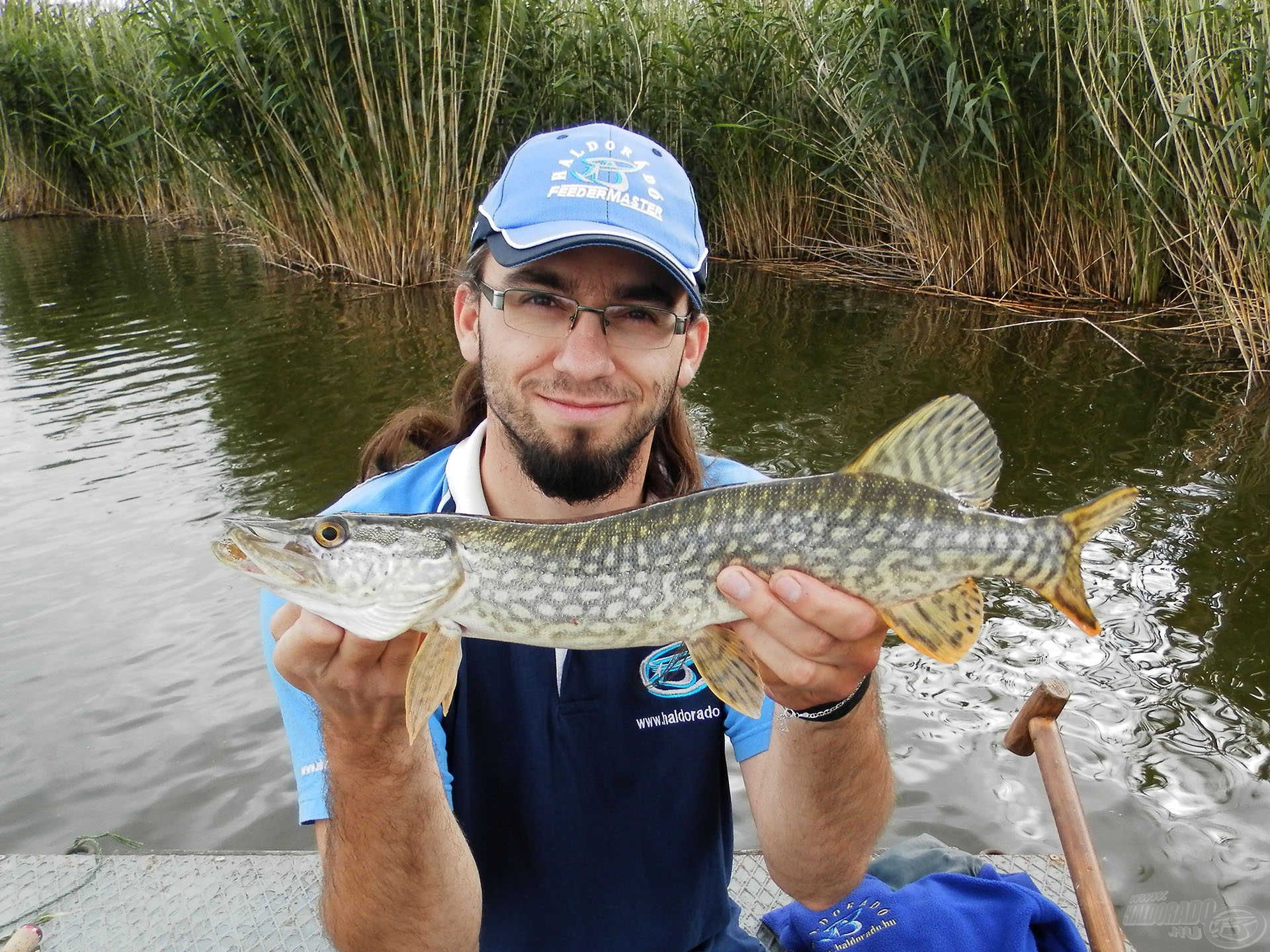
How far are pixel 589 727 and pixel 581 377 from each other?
2.30 ft

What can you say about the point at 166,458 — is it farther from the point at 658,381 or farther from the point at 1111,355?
the point at 1111,355

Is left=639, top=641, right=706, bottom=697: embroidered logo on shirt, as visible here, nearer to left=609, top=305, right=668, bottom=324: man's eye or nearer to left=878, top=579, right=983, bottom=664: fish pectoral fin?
left=878, top=579, right=983, bottom=664: fish pectoral fin

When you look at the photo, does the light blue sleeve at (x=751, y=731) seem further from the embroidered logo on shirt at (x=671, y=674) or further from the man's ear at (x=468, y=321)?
the man's ear at (x=468, y=321)

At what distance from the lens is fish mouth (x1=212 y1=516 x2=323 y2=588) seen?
1678 millimetres

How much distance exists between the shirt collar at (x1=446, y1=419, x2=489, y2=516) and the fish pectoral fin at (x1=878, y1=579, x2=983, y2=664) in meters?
0.87

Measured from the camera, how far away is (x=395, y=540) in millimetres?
1743

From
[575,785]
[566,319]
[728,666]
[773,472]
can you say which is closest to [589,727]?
[575,785]

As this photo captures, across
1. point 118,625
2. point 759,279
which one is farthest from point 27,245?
point 118,625

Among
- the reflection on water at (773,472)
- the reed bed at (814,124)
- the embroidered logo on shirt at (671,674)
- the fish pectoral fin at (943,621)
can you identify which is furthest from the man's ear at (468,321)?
the reed bed at (814,124)

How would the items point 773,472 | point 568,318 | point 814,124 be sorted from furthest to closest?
point 814,124 < point 773,472 < point 568,318

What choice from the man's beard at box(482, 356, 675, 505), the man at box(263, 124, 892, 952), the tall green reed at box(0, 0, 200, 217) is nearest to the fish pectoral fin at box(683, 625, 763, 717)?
the man at box(263, 124, 892, 952)

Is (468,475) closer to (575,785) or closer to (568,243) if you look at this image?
(568,243)

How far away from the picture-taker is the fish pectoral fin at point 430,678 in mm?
1644

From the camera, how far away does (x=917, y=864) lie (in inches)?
102
